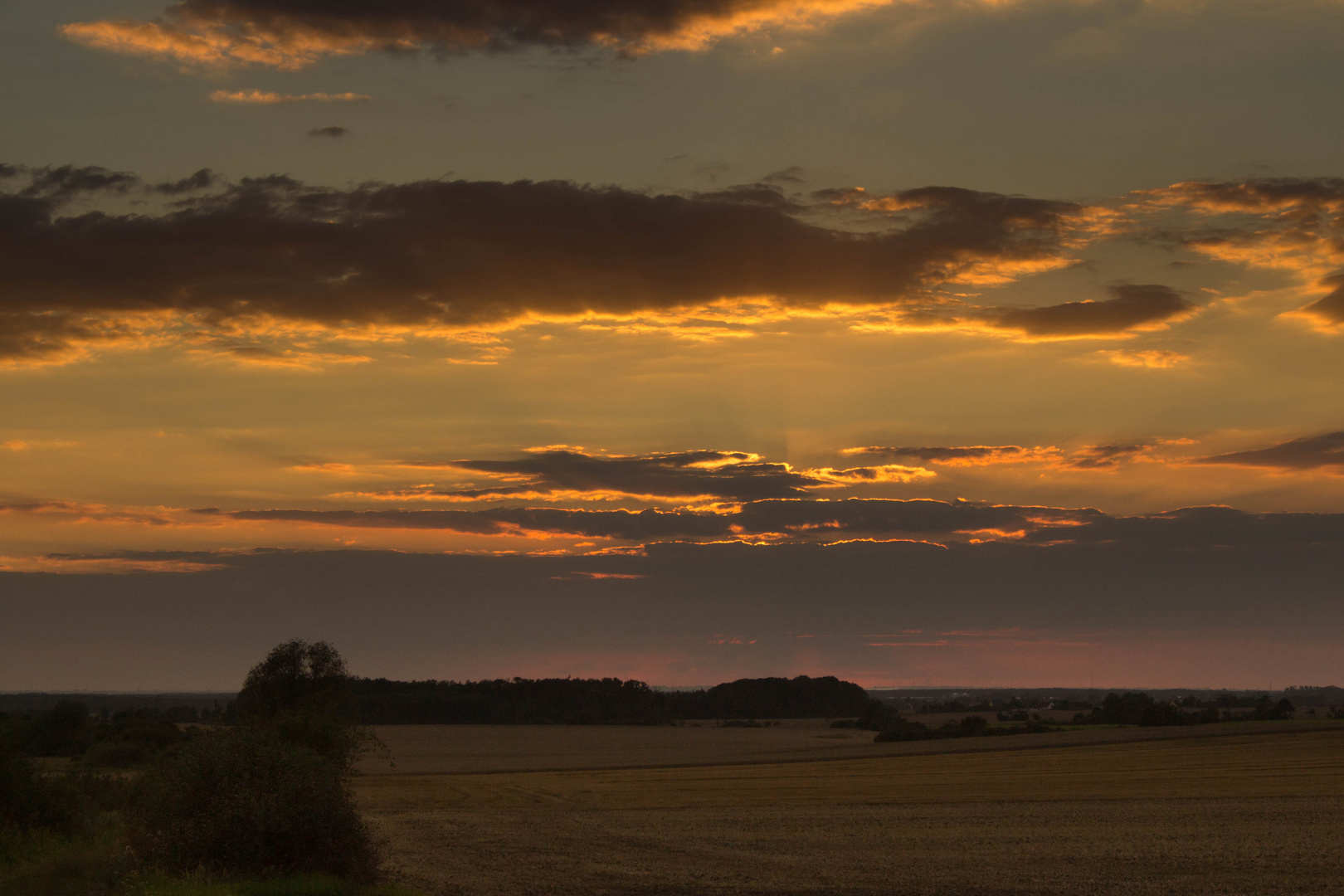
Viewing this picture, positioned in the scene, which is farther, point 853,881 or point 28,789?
point 28,789

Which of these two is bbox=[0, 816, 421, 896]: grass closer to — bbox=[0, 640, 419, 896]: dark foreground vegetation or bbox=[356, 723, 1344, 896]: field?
bbox=[0, 640, 419, 896]: dark foreground vegetation

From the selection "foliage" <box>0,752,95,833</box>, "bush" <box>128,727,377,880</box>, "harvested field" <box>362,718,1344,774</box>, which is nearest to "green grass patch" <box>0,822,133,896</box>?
"foliage" <box>0,752,95,833</box>

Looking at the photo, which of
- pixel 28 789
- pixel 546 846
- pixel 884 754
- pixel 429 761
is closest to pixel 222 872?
pixel 28 789

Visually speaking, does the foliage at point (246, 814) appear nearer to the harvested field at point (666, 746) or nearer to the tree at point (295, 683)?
the tree at point (295, 683)

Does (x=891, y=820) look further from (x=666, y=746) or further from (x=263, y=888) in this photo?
(x=666, y=746)

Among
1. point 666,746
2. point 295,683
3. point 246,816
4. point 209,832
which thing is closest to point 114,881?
point 209,832

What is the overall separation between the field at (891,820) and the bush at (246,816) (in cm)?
388

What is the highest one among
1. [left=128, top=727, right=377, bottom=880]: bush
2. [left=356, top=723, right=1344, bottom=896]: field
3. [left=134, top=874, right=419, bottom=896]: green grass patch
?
[left=128, top=727, right=377, bottom=880]: bush

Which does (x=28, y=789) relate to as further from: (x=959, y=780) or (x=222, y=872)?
(x=959, y=780)

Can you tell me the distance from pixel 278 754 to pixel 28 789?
14.1m

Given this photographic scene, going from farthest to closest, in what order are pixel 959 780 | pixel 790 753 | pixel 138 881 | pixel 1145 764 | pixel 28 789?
pixel 790 753, pixel 1145 764, pixel 959 780, pixel 28 789, pixel 138 881

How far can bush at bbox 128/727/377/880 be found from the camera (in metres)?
28.9

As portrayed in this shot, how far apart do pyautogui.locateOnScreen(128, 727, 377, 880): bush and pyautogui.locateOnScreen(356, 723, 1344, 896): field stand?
3879 millimetres

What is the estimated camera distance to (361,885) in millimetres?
29078
